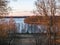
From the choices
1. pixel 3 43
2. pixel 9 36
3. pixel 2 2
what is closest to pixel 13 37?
pixel 9 36

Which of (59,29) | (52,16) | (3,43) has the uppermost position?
(52,16)

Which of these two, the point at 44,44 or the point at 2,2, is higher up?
the point at 2,2

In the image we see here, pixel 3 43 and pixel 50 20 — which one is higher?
pixel 50 20

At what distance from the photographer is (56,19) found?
11164 mm

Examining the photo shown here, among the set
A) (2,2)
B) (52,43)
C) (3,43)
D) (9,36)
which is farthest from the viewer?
(9,36)

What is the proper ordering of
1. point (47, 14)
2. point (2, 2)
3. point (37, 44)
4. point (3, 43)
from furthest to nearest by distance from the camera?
point (3, 43)
point (37, 44)
point (47, 14)
point (2, 2)

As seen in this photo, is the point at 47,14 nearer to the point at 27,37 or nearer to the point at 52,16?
the point at 52,16

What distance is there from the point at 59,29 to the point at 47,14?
1.57 metres

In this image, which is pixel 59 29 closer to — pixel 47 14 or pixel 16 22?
pixel 47 14

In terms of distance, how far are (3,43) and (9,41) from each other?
31.7 inches

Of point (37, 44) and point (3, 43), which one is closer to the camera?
point (37, 44)

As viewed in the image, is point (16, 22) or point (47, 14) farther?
point (16, 22)

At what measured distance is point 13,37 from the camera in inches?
675

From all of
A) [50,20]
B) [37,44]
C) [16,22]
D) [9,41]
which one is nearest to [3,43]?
[9,41]
